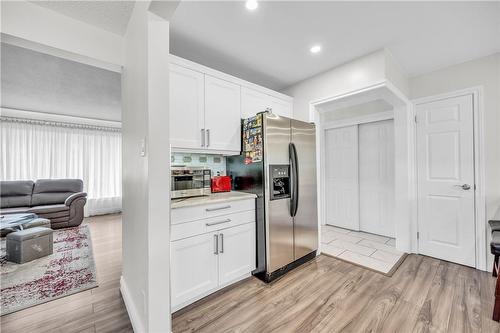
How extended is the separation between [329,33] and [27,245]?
14.2 feet

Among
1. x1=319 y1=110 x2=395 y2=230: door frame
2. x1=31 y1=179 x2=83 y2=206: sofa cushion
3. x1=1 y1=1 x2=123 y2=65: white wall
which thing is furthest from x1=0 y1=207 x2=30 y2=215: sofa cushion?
x1=319 y1=110 x2=395 y2=230: door frame

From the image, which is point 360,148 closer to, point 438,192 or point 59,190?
point 438,192

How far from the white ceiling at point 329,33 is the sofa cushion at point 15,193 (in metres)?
4.70

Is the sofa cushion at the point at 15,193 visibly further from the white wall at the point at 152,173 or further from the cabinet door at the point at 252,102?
the cabinet door at the point at 252,102

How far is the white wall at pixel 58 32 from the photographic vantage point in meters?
1.47

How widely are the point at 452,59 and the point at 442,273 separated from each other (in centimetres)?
249

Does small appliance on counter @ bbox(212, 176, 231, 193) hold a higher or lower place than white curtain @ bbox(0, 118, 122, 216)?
lower

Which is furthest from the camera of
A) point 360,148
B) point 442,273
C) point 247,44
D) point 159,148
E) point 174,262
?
point 360,148

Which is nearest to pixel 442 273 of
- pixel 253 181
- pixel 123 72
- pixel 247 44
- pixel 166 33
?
pixel 253 181

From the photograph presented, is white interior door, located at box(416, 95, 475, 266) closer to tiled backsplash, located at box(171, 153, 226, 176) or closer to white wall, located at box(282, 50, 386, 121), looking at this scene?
white wall, located at box(282, 50, 386, 121)

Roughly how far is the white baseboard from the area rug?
0.50m

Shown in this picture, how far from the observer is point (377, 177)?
3.56 meters

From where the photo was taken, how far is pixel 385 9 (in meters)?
1.69

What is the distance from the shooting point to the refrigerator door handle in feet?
7.91
